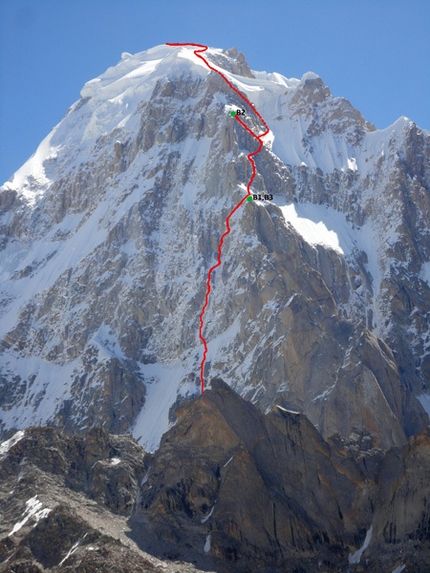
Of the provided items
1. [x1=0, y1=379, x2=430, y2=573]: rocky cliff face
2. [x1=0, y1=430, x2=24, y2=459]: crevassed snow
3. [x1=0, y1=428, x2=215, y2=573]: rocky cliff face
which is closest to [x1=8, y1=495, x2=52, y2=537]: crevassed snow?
[x1=0, y1=428, x2=215, y2=573]: rocky cliff face

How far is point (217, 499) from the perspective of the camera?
148125mm

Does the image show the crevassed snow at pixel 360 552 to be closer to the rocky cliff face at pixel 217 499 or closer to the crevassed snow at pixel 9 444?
the rocky cliff face at pixel 217 499

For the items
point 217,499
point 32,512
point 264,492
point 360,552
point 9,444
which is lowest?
point 32,512

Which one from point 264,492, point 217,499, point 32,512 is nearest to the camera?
point 32,512

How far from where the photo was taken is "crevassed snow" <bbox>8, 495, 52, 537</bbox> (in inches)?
5492

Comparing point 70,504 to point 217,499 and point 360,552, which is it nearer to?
point 217,499

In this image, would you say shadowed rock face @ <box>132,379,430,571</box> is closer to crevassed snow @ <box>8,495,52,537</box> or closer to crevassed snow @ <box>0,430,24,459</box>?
crevassed snow @ <box>8,495,52,537</box>

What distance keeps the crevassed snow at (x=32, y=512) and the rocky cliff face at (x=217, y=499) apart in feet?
0.57

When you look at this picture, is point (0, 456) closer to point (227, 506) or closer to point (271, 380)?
point (227, 506)

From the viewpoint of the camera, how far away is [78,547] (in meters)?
131

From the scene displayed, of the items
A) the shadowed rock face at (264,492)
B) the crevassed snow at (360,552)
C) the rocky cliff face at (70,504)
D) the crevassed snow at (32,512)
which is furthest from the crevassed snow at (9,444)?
the crevassed snow at (360,552)

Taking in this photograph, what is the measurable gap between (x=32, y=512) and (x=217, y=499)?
20188 millimetres

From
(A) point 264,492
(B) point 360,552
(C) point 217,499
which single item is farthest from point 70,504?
(B) point 360,552

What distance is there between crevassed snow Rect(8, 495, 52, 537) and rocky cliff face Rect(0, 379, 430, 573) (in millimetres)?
175
